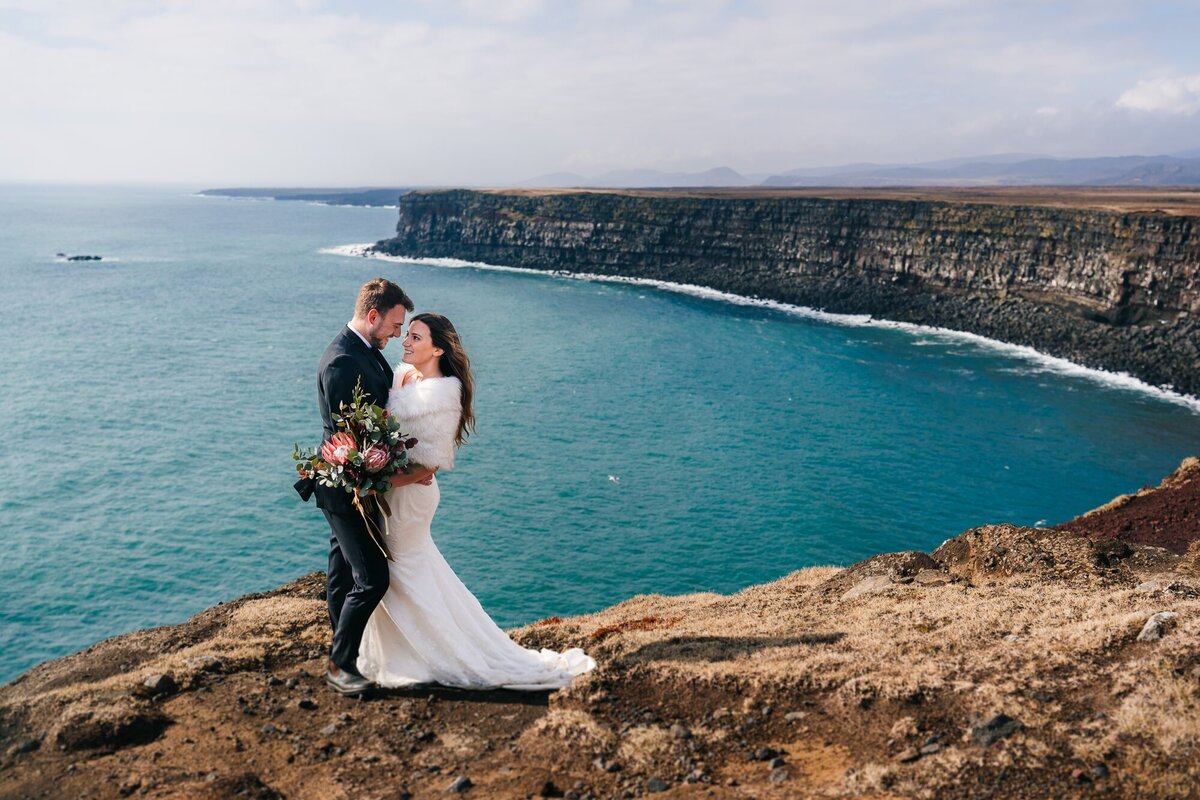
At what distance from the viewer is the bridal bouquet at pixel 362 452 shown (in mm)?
6656

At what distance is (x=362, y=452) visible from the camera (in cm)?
665

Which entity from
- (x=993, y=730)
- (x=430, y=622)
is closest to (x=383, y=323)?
(x=430, y=622)

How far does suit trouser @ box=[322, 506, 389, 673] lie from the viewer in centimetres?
712

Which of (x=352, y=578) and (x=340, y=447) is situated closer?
(x=340, y=447)

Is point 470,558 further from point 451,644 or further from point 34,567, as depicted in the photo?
point 451,644

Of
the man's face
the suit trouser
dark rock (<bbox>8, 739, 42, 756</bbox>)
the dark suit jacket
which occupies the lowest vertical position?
dark rock (<bbox>8, 739, 42, 756</bbox>)

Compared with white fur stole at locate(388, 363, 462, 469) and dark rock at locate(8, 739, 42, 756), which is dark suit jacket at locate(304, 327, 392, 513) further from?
dark rock at locate(8, 739, 42, 756)

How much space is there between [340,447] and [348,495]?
1.78 feet

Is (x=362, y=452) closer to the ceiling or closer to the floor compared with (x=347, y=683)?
closer to the ceiling

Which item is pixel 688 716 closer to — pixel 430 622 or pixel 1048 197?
pixel 430 622

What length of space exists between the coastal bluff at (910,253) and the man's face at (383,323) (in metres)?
54.0

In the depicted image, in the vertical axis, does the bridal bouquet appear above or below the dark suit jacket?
below

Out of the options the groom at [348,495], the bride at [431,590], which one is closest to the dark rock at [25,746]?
the groom at [348,495]

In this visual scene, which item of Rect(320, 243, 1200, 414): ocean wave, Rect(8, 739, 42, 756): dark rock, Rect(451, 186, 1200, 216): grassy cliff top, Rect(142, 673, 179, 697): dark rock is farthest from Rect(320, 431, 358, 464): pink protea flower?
Rect(451, 186, 1200, 216): grassy cliff top
